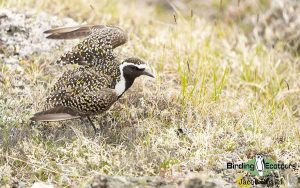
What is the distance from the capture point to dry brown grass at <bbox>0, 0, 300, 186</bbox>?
21.2 feet

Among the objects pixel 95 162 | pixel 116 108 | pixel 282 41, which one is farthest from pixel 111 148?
pixel 282 41

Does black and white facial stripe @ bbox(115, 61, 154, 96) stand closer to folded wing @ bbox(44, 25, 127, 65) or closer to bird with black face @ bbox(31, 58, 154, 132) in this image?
bird with black face @ bbox(31, 58, 154, 132)

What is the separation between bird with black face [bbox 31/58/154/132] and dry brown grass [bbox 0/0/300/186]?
0.87 ft

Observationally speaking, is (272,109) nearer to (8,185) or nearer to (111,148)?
(111,148)

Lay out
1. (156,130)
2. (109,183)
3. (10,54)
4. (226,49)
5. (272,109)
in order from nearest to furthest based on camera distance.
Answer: (109,183), (156,130), (272,109), (10,54), (226,49)

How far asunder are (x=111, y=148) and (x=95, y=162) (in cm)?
37

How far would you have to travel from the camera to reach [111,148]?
266 inches

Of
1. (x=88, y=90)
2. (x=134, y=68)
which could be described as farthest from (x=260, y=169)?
(x=88, y=90)

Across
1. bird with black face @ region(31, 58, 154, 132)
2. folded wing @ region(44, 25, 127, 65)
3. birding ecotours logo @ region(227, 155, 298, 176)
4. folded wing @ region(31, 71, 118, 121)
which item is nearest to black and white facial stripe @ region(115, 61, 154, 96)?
bird with black face @ region(31, 58, 154, 132)

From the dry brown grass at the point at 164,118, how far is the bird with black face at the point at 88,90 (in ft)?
0.87

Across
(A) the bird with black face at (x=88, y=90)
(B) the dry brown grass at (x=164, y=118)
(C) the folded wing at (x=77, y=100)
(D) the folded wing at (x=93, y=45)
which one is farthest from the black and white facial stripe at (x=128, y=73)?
(D) the folded wing at (x=93, y=45)

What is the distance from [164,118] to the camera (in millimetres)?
7344

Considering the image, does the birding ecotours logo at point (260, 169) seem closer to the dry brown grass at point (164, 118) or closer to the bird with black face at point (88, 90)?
the dry brown grass at point (164, 118)

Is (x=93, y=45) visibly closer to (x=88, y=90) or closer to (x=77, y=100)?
(x=88, y=90)
